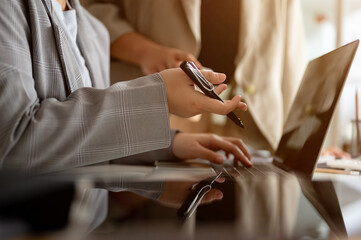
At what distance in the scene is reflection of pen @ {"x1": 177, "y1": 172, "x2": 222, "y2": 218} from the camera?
9.5 inches

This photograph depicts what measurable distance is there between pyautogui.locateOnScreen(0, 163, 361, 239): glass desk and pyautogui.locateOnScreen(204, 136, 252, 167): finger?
250mm

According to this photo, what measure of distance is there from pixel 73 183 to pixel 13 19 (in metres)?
0.24

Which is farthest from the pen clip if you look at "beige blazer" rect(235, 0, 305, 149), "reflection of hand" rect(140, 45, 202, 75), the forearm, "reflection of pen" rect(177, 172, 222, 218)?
"beige blazer" rect(235, 0, 305, 149)

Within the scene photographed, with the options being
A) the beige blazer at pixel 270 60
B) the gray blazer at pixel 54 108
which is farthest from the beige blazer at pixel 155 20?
the gray blazer at pixel 54 108

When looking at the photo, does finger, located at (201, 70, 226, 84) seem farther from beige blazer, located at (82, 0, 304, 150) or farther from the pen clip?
beige blazer, located at (82, 0, 304, 150)

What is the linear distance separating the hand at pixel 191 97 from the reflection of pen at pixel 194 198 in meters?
0.10

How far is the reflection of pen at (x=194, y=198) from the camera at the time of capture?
9.5 inches

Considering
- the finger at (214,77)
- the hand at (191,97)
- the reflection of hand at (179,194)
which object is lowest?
the reflection of hand at (179,194)

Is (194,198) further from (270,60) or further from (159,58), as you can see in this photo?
(270,60)

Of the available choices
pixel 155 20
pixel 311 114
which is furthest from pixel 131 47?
pixel 311 114

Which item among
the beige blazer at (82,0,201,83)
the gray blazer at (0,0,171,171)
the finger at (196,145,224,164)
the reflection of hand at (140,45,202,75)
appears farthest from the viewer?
the beige blazer at (82,0,201,83)

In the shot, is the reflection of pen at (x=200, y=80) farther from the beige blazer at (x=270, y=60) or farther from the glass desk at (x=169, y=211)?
the beige blazer at (x=270, y=60)

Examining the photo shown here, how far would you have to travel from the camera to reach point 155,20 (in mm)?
1051

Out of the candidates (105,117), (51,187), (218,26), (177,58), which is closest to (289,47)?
(218,26)
